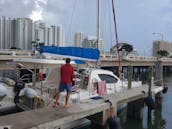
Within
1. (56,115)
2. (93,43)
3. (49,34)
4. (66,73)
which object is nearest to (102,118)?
(66,73)

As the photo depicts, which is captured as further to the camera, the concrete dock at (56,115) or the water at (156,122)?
the water at (156,122)

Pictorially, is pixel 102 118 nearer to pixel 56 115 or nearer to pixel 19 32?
pixel 56 115

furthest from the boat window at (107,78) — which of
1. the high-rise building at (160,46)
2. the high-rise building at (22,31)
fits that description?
the high-rise building at (160,46)

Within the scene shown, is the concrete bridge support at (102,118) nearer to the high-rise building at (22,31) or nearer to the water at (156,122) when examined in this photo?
the water at (156,122)

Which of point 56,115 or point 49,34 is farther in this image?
point 49,34

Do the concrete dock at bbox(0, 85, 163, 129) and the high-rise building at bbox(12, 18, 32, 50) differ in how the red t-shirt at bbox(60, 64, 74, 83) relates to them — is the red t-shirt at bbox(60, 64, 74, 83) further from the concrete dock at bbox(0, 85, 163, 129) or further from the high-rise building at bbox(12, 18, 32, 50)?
the high-rise building at bbox(12, 18, 32, 50)

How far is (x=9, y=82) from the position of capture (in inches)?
619

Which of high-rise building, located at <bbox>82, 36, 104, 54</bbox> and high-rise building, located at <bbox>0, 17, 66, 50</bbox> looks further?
high-rise building, located at <bbox>0, 17, 66, 50</bbox>

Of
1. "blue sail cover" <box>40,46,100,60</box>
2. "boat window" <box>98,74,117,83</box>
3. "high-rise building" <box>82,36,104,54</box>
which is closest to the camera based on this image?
"blue sail cover" <box>40,46,100,60</box>

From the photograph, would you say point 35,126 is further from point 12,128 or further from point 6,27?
point 6,27

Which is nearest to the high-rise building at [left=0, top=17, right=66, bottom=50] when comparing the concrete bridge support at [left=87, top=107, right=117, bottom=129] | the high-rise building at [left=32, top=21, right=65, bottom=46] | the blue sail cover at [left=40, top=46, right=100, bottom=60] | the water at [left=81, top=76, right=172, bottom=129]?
the high-rise building at [left=32, top=21, right=65, bottom=46]

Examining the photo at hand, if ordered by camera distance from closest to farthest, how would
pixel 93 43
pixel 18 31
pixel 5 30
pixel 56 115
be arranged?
pixel 56 115 < pixel 93 43 < pixel 18 31 < pixel 5 30

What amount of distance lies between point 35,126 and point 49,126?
594 mm

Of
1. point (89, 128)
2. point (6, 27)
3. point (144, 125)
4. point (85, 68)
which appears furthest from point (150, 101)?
point (6, 27)
